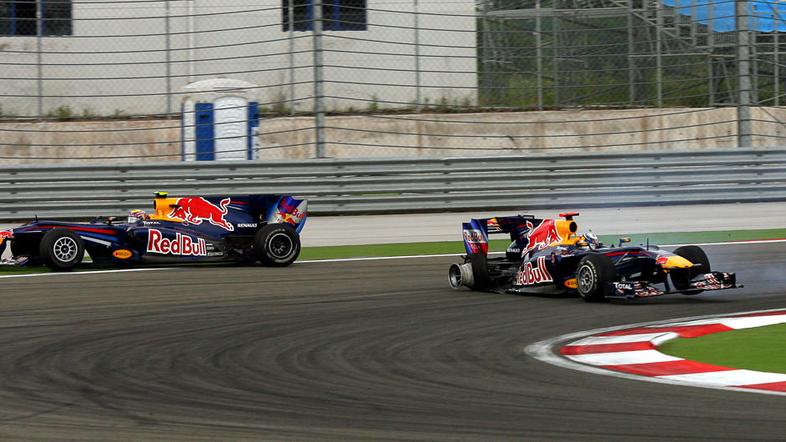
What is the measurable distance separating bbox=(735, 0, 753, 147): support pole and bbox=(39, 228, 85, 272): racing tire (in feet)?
33.6

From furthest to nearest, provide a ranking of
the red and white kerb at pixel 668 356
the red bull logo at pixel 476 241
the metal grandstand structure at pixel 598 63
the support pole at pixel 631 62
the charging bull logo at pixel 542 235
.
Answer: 1. the support pole at pixel 631 62
2. the metal grandstand structure at pixel 598 63
3. the red bull logo at pixel 476 241
4. the charging bull logo at pixel 542 235
5. the red and white kerb at pixel 668 356

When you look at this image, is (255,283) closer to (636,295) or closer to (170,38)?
(636,295)

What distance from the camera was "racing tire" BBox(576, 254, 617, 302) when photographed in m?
8.71

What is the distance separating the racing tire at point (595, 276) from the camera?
8711 millimetres

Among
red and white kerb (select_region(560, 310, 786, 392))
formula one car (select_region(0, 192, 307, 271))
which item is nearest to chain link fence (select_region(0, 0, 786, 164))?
formula one car (select_region(0, 192, 307, 271))

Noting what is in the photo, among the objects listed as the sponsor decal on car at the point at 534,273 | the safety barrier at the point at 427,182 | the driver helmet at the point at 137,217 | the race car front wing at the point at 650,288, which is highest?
the safety barrier at the point at 427,182

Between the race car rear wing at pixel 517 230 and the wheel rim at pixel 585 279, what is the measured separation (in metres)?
0.61

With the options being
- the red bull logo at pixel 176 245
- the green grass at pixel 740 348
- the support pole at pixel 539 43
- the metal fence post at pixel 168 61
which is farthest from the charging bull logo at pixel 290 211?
the support pole at pixel 539 43

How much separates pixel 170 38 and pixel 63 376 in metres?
12.7

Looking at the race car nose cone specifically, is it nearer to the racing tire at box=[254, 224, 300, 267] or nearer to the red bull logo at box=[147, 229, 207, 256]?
the racing tire at box=[254, 224, 300, 267]

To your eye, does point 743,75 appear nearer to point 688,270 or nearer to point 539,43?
point 539,43

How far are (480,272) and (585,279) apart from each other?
1131mm

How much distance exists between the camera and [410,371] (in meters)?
6.27

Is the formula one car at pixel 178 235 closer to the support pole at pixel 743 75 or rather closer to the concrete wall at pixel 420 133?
the concrete wall at pixel 420 133
